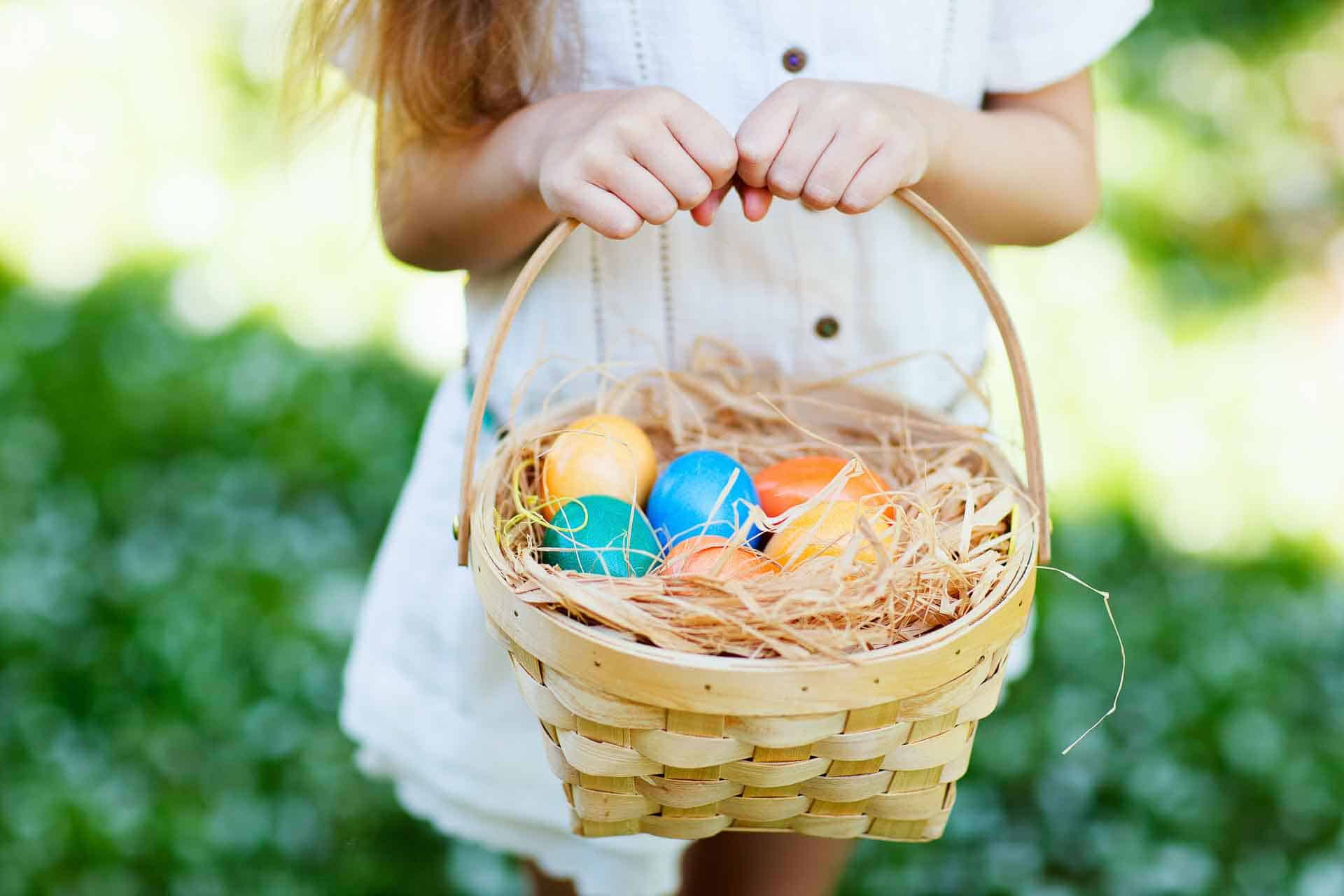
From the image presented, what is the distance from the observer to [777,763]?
772 millimetres

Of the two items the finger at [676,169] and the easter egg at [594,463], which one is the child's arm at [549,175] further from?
the easter egg at [594,463]

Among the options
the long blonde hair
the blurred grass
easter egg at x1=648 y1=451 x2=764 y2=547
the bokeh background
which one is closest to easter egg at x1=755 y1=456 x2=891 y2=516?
easter egg at x1=648 y1=451 x2=764 y2=547

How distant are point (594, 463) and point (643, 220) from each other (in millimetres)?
216

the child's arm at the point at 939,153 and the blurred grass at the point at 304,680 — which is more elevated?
the child's arm at the point at 939,153

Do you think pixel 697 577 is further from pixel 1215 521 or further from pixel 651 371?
pixel 1215 521

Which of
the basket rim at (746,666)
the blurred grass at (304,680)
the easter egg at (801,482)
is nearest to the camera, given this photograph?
the basket rim at (746,666)

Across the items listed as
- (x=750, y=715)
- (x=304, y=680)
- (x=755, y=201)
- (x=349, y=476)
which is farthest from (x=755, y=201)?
(x=349, y=476)

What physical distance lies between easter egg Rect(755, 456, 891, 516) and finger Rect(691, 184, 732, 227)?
22 cm

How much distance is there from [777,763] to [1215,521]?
5.59 feet

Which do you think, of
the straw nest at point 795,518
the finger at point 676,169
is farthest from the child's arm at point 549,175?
the straw nest at point 795,518

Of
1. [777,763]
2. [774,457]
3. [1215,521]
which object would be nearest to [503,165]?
[774,457]

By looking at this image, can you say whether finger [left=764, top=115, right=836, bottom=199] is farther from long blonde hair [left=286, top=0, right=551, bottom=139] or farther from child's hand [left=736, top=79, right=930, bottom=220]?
long blonde hair [left=286, top=0, right=551, bottom=139]

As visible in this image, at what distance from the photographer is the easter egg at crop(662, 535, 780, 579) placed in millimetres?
895

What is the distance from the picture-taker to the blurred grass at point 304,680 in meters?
1.78
